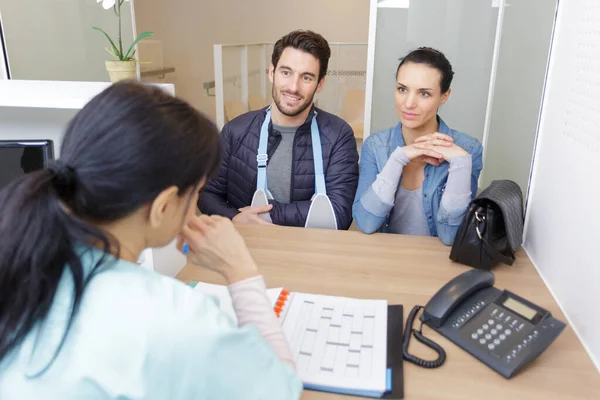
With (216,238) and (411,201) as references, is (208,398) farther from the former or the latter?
(411,201)

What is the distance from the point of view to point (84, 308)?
24.2 inches

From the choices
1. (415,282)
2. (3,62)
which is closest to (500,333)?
(415,282)

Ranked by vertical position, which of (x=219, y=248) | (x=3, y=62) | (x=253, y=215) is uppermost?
(x=3, y=62)

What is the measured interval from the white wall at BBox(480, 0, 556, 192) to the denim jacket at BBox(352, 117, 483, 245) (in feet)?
2.35

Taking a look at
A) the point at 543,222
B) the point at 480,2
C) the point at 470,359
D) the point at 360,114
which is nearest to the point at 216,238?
the point at 470,359

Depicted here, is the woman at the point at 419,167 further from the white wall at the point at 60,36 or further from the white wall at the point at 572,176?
the white wall at the point at 60,36

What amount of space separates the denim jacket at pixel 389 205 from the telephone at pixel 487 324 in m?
0.44

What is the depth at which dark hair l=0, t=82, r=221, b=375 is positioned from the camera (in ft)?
2.01

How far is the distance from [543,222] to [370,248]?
1.52 ft

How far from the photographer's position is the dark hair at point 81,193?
2.01 ft

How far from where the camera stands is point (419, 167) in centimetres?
167

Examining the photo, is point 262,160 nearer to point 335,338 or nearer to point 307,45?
A: point 307,45

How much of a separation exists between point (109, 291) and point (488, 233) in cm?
97

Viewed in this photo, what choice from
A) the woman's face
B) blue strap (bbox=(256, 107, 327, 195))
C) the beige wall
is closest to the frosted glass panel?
blue strap (bbox=(256, 107, 327, 195))
